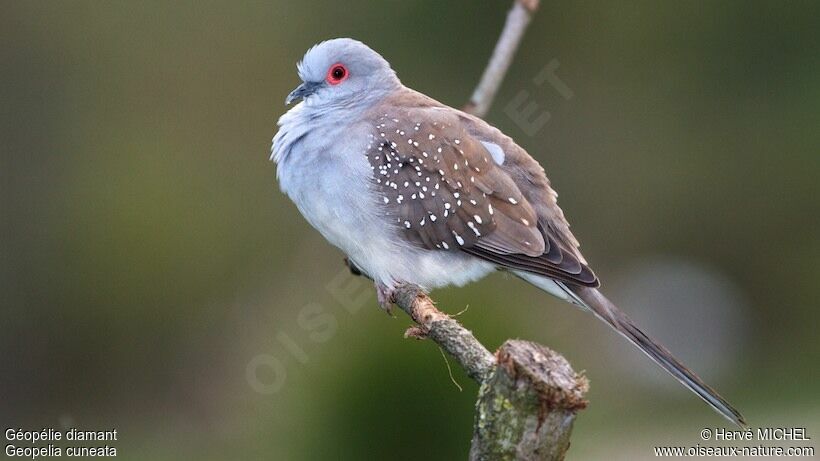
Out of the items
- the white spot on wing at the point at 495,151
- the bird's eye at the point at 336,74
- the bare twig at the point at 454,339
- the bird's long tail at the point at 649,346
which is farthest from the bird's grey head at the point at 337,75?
the bare twig at the point at 454,339

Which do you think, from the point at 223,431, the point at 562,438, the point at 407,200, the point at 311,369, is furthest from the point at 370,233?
the point at 223,431

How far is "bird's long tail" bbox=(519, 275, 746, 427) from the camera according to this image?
458cm

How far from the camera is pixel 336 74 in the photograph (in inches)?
233

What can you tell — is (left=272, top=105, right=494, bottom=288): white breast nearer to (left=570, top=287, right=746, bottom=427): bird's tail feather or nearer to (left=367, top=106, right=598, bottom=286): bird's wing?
(left=367, top=106, right=598, bottom=286): bird's wing

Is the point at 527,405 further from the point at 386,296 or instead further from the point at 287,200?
the point at 287,200

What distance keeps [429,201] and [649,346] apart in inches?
55.0

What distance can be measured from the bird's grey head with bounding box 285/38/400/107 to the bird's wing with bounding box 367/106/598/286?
419 millimetres

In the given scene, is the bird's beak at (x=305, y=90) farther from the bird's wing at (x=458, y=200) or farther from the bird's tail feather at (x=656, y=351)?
the bird's tail feather at (x=656, y=351)

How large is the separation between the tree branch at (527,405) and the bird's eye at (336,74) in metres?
2.77

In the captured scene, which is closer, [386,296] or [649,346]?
[649,346]

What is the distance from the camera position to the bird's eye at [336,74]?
590cm

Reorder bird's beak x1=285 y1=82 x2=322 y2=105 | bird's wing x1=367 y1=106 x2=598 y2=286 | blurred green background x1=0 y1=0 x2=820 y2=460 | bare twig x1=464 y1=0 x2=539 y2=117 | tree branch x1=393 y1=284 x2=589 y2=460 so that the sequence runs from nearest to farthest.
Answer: tree branch x1=393 y1=284 x2=589 y2=460 → bird's wing x1=367 y1=106 x2=598 y2=286 → bare twig x1=464 y1=0 x2=539 y2=117 → bird's beak x1=285 y1=82 x2=322 y2=105 → blurred green background x1=0 y1=0 x2=820 y2=460

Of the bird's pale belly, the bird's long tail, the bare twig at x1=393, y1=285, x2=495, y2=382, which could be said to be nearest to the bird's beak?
the bird's pale belly

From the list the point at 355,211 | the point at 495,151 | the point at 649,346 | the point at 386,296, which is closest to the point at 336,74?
the point at 355,211
